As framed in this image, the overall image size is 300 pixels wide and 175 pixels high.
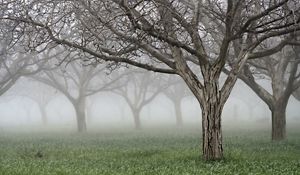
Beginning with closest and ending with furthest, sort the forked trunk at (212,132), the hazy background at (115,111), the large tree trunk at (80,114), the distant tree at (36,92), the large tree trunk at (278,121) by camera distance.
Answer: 1. the forked trunk at (212,132)
2. the large tree trunk at (278,121)
3. the large tree trunk at (80,114)
4. the hazy background at (115,111)
5. the distant tree at (36,92)

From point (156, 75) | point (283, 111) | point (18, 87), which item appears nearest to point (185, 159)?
point (283, 111)

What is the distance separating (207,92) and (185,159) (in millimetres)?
2485

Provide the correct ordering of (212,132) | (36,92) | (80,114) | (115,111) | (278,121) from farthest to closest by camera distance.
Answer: (115,111) → (36,92) → (80,114) → (278,121) → (212,132)

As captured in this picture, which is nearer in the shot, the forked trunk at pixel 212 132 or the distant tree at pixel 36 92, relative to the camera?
the forked trunk at pixel 212 132

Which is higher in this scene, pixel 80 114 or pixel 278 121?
pixel 80 114

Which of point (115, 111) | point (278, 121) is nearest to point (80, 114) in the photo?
point (278, 121)

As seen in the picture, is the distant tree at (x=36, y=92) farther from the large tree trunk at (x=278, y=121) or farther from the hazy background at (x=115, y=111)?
the large tree trunk at (x=278, y=121)

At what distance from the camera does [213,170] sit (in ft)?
41.1

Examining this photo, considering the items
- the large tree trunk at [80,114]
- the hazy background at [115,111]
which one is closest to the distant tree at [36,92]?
the hazy background at [115,111]

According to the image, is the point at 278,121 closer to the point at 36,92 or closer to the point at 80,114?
the point at 80,114

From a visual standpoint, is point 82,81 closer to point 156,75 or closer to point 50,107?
point 156,75

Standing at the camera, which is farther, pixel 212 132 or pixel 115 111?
pixel 115 111

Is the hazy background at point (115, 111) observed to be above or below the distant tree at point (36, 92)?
below

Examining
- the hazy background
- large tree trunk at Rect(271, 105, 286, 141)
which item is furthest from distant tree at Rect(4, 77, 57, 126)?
large tree trunk at Rect(271, 105, 286, 141)
